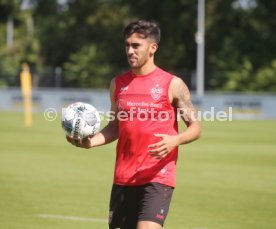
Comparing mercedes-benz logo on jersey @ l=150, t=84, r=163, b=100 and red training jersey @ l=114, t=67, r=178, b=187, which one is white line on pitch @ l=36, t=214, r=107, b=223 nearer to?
red training jersey @ l=114, t=67, r=178, b=187

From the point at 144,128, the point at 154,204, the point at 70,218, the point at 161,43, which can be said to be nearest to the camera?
the point at 154,204

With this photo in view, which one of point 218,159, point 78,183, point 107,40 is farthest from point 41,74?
point 78,183

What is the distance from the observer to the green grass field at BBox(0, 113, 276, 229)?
10.5 metres

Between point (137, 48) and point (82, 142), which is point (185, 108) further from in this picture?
point (82, 142)

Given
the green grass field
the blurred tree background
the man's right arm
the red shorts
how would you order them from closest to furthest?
the red shorts → the man's right arm → the green grass field → the blurred tree background

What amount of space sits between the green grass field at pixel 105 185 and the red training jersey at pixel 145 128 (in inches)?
127

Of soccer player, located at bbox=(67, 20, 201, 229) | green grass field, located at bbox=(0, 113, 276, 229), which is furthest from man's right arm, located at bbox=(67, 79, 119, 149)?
green grass field, located at bbox=(0, 113, 276, 229)

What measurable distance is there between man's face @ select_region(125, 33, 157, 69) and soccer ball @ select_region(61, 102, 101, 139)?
781mm

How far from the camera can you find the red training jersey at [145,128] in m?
6.71

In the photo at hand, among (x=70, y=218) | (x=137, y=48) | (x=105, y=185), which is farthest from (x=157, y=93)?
(x=105, y=185)

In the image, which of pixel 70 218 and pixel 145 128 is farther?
pixel 70 218

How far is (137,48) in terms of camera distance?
6637mm

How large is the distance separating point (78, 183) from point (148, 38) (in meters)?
7.79

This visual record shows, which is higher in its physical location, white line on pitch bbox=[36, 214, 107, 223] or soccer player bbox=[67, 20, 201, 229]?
soccer player bbox=[67, 20, 201, 229]
